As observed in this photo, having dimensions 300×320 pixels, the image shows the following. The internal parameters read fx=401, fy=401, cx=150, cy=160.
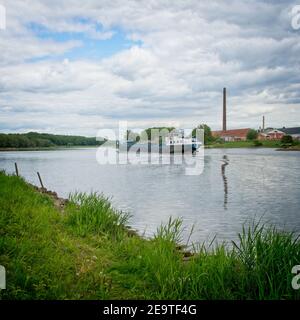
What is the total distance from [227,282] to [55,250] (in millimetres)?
2568

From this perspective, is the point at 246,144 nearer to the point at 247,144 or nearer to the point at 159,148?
the point at 247,144

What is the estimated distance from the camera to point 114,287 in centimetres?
510

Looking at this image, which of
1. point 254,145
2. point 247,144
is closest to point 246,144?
point 247,144

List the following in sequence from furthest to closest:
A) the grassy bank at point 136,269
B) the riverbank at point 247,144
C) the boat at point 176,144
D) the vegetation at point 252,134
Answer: the vegetation at point 252,134 → the boat at point 176,144 → the riverbank at point 247,144 → the grassy bank at point 136,269

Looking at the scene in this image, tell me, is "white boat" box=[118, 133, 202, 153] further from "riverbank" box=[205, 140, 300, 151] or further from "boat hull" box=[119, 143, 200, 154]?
"riverbank" box=[205, 140, 300, 151]

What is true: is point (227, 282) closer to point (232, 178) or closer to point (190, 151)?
point (232, 178)

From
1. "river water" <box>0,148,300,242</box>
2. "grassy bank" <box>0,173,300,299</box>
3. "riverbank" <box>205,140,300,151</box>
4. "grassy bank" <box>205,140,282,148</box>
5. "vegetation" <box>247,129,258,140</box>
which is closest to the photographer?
"grassy bank" <box>0,173,300,299</box>

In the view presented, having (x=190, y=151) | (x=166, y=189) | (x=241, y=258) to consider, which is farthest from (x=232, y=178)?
(x=190, y=151)

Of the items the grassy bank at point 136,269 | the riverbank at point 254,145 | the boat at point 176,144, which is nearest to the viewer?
the grassy bank at point 136,269

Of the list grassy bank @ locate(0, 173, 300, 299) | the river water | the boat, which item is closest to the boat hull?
the boat

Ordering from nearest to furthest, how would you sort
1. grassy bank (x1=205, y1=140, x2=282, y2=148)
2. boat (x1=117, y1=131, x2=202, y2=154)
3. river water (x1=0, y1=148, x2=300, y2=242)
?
river water (x1=0, y1=148, x2=300, y2=242), grassy bank (x1=205, y1=140, x2=282, y2=148), boat (x1=117, y1=131, x2=202, y2=154)

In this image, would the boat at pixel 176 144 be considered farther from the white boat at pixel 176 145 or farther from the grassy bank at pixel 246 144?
the grassy bank at pixel 246 144

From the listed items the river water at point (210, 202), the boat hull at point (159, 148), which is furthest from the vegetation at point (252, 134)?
the river water at point (210, 202)
